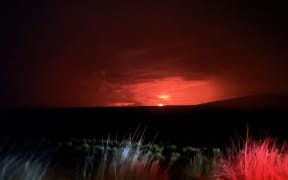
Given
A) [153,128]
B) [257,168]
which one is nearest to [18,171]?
→ [257,168]

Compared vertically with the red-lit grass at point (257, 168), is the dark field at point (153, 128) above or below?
above

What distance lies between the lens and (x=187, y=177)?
1152 centimetres

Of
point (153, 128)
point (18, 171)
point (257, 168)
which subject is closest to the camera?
point (18, 171)

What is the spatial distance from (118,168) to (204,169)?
2.97m

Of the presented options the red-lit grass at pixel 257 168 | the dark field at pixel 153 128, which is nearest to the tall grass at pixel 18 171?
the red-lit grass at pixel 257 168

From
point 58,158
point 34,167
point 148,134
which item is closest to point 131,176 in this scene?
point 34,167

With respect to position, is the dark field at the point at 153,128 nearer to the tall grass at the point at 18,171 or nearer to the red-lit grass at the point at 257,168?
the red-lit grass at the point at 257,168

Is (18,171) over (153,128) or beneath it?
beneath

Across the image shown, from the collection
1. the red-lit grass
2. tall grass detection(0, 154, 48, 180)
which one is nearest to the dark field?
the red-lit grass

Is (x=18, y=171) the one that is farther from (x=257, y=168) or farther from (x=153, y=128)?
(x=153, y=128)

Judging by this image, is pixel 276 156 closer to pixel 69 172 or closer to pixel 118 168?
pixel 118 168

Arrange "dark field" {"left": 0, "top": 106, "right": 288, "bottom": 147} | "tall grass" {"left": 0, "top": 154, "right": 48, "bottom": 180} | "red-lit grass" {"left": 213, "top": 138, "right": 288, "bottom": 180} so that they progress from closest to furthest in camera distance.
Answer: "tall grass" {"left": 0, "top": 154, "right": 48, "bottom": 180}, "red-lit grass" {"left": 213, "top": 138, "right": 288, "bottom": 180}, "dark field" {"left": 0, "top": 106, "right": 288, "bottom": 147}

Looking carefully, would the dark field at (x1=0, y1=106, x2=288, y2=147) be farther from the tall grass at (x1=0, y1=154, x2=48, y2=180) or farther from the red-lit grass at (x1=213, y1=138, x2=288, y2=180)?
the tall grass at (x1=0, y1=154, x2=48, y2=180)

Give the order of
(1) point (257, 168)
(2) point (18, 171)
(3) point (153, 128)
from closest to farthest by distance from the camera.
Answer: (2) point (18, 171), (1) point (257, 168), (3) point (153, 128)
